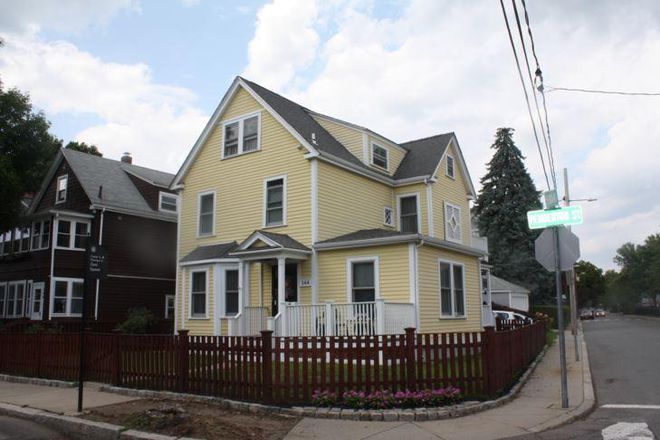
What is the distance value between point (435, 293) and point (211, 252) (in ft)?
26.4

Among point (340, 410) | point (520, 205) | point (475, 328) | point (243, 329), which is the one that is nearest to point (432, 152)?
point (475, 328)

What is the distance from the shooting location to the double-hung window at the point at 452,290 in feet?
59.3

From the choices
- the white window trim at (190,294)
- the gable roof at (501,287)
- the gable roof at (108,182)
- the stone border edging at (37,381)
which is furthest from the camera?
the gable roof at (501,287)

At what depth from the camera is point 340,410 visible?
362 inches

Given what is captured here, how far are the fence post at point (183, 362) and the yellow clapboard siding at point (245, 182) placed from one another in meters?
7.69

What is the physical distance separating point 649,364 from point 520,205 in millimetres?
35676

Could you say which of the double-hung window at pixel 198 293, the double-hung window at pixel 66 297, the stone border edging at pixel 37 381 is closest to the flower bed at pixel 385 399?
the stone border edging at pixel 37 381

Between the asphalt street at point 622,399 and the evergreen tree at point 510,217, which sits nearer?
the asphalt street at point 622,399

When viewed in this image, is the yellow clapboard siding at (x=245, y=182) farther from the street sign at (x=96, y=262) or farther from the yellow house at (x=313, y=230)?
the street sign at (x=96, y=262)

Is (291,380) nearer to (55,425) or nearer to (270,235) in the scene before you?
(55,425)

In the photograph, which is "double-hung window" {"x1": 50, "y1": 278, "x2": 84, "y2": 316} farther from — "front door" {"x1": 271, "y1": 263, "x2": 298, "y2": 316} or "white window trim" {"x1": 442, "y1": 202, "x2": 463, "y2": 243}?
"white window trim" {"x1": 442, "y1": 202, "x2": 463, "y2": 243}

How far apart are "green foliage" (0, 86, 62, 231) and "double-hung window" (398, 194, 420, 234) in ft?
48.8

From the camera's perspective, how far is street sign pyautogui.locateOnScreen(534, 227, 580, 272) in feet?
34.7

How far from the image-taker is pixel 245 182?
67.6 ft
